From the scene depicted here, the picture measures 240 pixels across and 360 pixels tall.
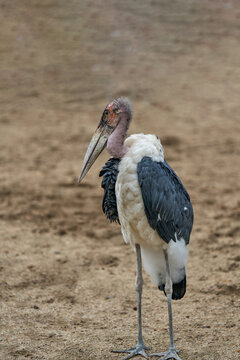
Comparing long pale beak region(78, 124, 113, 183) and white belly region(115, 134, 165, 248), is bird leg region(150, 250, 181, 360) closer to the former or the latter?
white belly region(115, 134, 165, 248)

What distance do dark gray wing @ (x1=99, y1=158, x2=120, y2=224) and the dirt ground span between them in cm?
100

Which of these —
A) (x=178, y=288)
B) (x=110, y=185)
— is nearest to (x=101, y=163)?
(x=178, y=288)

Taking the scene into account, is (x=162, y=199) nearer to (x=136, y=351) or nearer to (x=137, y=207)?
(x=137, y=207)

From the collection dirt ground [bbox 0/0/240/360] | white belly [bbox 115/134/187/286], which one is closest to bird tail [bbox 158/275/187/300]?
white belly [bbox 115/134/187/286]

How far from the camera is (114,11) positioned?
13617 millimetres

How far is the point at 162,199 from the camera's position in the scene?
12.1 feet

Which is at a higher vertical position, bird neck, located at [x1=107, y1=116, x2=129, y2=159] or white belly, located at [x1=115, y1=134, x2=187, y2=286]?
bird neck, located at [x1=107, y1=116, x2=129, y2=159]

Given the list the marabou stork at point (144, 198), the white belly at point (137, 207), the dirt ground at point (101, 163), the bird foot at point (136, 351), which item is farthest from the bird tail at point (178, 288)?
the bird foot at point (136, 351)

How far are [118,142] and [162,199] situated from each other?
49 centimetres

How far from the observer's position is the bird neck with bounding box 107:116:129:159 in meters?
3.76

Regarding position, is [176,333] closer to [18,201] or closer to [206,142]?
[18,201]

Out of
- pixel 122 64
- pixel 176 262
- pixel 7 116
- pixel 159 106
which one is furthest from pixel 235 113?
pixel 176 262

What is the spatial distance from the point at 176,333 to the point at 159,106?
22.0 ft

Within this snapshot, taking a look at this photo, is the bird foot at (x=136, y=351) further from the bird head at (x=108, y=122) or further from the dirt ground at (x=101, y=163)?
the bird head at (x=108, y=122)
